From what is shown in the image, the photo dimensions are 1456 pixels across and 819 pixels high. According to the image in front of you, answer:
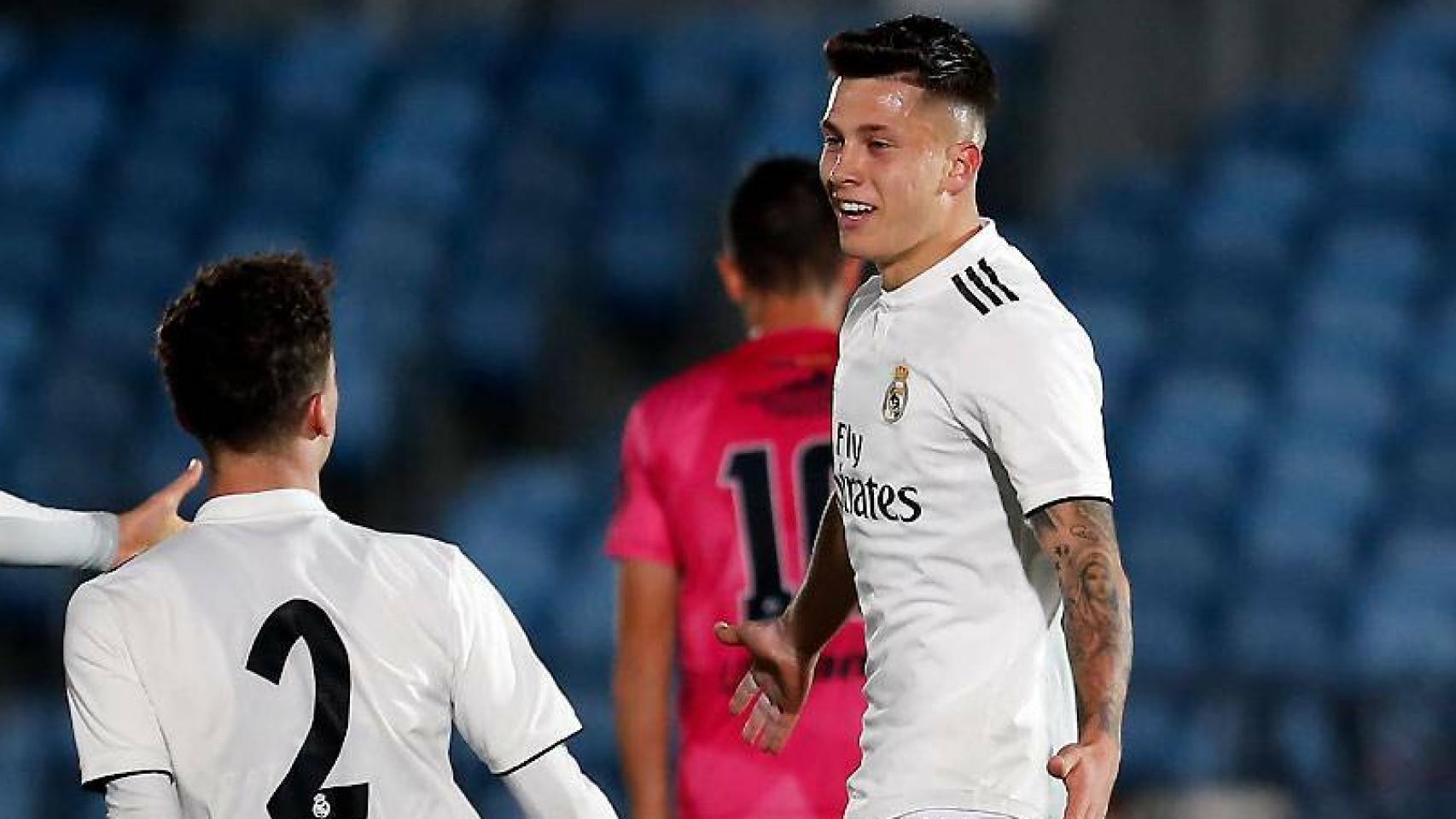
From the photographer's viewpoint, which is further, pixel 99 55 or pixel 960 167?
pixel 99 55

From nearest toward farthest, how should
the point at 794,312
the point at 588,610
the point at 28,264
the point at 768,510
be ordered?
the point at 768,510
the point at 794,312
the point at 588,610
the point at 28,264

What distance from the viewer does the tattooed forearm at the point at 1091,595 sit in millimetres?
2947

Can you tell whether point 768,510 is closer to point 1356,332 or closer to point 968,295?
point 968,295

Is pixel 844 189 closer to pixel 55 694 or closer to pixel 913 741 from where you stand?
pixel 913 741

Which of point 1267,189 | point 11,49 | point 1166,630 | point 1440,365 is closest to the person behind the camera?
point 1166,630

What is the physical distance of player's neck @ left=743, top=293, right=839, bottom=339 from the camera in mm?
4699

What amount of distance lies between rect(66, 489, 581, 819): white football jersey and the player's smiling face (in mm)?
697

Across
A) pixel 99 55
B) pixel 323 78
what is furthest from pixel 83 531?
pixel 99 55

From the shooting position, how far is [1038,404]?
303 centimetres

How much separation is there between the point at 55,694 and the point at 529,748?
6588 mm

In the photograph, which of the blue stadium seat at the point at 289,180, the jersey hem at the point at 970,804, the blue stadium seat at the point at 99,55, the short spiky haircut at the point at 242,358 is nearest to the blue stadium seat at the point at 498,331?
the blue stadium seat at the point at 289,180

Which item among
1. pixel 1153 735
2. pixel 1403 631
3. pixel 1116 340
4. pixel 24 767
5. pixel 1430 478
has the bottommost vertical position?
pixel 24 767

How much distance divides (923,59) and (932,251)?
24cm

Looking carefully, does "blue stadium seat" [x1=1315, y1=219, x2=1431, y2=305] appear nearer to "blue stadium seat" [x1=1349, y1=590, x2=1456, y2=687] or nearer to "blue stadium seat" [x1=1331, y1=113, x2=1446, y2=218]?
"blue stadium seat" [x1=1331, y1=113, x2=1446, y2=218]
